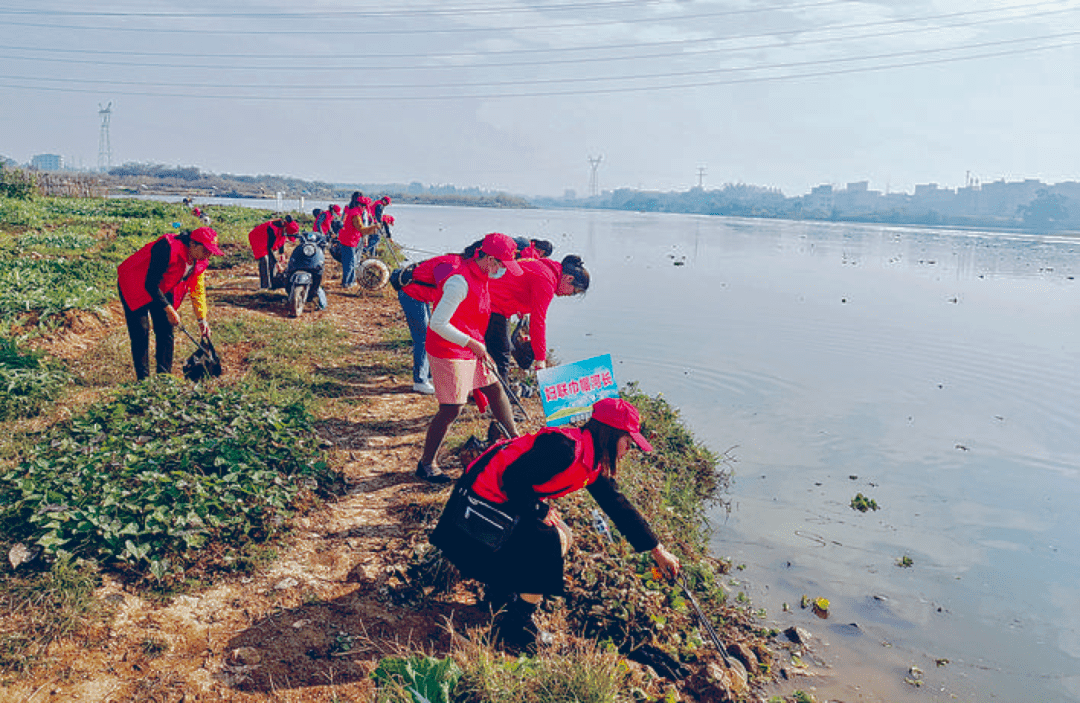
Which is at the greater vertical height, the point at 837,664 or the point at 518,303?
the point at 518,303

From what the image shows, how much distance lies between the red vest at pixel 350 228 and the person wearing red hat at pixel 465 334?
8812 mm

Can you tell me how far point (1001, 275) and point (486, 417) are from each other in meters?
34.1

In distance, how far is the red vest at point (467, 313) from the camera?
5527mm

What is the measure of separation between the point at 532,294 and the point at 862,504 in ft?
15.9

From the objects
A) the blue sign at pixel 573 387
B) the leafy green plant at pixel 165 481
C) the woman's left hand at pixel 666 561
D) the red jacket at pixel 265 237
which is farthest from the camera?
the red jacket at pixel 265 237

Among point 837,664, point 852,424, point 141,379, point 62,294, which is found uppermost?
point 62,294

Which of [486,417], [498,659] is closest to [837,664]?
[498,659]

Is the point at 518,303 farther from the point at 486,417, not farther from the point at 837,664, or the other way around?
the point at 837,664

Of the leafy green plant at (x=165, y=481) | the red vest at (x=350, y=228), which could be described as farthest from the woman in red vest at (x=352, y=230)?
the leafy green plant at (x=165, y=481)

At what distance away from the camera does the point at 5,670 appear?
352 cm

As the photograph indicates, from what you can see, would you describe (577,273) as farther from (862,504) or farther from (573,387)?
(862,504)

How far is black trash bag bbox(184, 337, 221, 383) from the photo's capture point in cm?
795

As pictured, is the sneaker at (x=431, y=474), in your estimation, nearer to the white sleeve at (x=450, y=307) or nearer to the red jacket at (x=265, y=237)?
the white sleeve at (x=450, y=307)

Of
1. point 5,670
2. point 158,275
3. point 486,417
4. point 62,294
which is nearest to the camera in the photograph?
point 5,670
